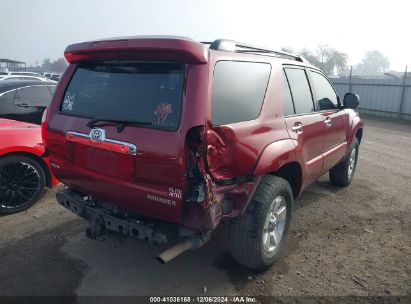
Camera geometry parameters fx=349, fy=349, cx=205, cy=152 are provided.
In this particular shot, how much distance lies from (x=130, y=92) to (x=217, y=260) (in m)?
1.79

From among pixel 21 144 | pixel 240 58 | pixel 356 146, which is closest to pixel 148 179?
pixel 240 58

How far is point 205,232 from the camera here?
8.18 ft

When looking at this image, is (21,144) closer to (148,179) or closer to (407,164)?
(148,179)

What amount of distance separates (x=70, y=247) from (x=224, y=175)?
6.64 feet

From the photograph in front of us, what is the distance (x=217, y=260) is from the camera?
3.35m

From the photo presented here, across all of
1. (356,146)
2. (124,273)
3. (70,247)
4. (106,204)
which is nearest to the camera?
(106,204)

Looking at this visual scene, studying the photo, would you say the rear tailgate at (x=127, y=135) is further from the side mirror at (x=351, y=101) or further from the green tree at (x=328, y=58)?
the green tree at (x=328, y=58)

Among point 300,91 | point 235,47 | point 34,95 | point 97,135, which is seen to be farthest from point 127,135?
point 34,95

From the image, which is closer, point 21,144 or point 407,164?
point 21,144

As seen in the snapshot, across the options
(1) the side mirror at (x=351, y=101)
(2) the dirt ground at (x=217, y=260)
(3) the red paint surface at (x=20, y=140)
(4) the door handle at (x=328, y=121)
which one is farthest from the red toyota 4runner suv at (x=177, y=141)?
(1) the side mirror at (x=351, y=101)

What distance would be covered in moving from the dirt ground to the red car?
178mm

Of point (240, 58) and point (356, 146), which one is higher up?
point (240, 58)

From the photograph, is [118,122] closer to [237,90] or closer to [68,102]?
[68,102]

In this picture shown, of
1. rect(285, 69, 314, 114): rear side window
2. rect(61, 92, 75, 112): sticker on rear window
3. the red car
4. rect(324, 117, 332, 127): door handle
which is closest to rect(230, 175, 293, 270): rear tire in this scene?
rect(285, 69, 314, 114): rear side window
